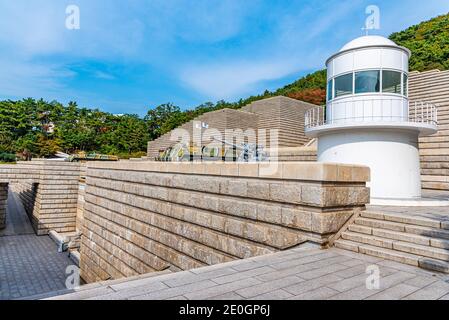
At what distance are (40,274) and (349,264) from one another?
579 inches

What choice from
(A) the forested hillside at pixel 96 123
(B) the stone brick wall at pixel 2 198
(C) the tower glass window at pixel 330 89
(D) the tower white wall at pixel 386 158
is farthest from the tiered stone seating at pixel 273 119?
(D) the tower white wall at pixel 386 158

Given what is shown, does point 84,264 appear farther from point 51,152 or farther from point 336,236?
point 51,152

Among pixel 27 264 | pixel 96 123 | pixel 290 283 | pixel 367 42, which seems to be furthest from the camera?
pixel 96 123

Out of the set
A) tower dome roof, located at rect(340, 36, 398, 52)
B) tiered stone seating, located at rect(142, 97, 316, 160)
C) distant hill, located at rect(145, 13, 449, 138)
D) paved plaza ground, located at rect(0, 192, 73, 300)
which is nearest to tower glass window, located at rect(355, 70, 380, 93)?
tower dome roof, located at rect(340, 36, 398, 52)

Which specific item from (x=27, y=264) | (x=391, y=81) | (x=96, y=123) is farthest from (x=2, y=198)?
(x=96, y=123)

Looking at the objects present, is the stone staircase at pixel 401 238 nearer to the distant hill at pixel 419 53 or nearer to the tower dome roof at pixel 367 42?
the tower dome roof at pixel 367 42

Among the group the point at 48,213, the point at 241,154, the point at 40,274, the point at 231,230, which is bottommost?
the point at 40,274

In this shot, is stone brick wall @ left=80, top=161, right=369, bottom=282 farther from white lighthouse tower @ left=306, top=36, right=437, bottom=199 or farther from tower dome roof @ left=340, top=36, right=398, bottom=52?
tower dome roof @ left=340, top=36, right=398, bottom=52

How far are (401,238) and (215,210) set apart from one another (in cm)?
347

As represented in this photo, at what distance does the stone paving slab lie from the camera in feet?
9.26

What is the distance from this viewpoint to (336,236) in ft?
15.8

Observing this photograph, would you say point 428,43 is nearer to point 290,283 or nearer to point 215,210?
point 215,210

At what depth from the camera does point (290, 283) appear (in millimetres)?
3148

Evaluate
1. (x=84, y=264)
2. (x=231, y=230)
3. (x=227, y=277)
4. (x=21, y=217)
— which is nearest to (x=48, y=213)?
(x=21, y=217)
